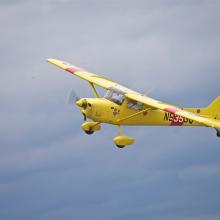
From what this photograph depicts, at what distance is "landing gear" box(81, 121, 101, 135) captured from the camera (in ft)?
175

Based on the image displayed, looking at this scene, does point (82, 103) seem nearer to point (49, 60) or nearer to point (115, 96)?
point (115, 96)

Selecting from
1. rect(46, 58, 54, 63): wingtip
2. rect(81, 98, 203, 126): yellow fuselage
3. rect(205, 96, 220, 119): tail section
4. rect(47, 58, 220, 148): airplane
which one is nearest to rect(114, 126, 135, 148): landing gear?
rect(47, 58, 220, 148): airplane

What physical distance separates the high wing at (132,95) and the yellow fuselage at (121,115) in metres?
0.83

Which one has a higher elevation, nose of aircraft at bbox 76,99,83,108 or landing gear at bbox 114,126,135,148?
nose of aircraft at bbox 76,99,83,108

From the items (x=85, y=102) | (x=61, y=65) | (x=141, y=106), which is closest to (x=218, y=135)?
(x=141, y=106)

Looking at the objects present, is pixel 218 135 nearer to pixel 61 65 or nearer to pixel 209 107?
pixel 209 107

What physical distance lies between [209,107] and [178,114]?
6.33 meters

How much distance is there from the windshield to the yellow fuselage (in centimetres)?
26

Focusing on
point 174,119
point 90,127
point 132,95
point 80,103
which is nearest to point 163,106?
point 132,95

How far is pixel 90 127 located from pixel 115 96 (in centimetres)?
254

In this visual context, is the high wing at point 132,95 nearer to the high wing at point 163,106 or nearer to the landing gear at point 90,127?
the high wing at point 163,106

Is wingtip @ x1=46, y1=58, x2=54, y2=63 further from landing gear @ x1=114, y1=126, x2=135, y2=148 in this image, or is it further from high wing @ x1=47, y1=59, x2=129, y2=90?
landing gear @ x1=114, y1=126, x2=135, y2=148

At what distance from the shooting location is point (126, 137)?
169ft

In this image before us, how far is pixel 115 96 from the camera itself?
5269 cm
